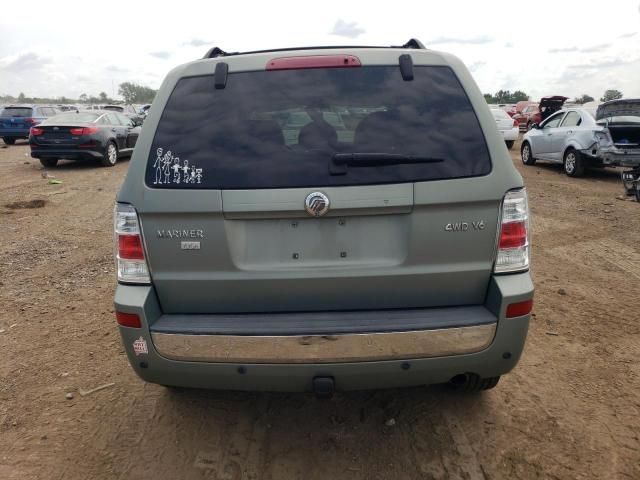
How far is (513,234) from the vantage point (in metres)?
2.30

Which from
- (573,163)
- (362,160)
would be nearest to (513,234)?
(362,160)

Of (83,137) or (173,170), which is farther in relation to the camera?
(83,137)

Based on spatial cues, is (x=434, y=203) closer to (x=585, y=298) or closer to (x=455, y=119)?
(x=455, y=119)

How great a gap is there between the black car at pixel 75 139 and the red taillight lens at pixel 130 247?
11927mm

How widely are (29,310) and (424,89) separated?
4118 millimetres

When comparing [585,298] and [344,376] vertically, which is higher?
[344,376]

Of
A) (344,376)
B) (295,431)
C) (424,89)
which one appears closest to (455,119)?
(424,89)

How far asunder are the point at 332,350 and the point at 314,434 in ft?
2.77

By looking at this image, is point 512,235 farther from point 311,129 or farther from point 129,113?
point 129,113

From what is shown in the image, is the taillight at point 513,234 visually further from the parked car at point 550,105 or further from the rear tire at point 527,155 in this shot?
the parked car at point 550,105

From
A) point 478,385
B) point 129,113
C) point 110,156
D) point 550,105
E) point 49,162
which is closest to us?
point 478,385

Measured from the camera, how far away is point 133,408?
3059 mm

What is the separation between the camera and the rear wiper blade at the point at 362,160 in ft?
7.23

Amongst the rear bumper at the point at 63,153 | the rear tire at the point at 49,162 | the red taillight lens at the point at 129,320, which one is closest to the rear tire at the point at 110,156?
the rear bumper at the point at 63,153
